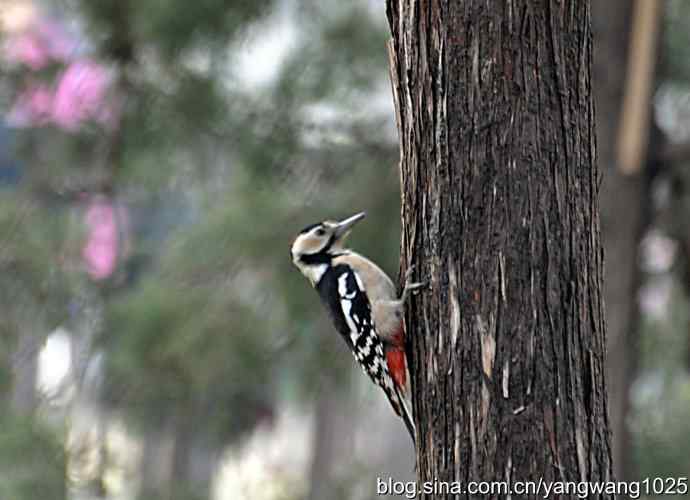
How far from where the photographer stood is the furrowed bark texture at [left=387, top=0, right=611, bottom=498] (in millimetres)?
2492

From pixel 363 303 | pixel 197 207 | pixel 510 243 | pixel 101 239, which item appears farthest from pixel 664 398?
pixel 510 243

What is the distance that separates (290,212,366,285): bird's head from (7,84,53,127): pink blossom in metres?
2.71

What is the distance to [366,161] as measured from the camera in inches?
237

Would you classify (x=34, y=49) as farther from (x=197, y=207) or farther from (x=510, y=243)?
(x=510, y=243)

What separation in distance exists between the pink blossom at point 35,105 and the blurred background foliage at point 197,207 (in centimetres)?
1

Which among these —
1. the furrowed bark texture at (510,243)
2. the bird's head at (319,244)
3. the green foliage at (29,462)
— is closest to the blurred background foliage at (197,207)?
the green foliage at (29,462)

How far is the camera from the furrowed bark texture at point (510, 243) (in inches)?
98.1

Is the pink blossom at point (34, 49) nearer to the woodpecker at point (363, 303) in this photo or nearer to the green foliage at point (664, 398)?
the woodpecker at point (363, 303)

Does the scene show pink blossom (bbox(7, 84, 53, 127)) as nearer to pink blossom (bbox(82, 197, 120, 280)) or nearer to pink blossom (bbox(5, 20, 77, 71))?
pink blossom (bbox(5, 20, 77, 71))

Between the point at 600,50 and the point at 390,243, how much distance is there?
4.76 ft

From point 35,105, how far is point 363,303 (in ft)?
10.7

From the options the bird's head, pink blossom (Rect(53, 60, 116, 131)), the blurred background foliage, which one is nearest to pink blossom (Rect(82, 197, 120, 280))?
the blurred background foliage

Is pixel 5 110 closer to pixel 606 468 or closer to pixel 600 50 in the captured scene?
pixel 600 50

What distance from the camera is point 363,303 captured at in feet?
10.9
